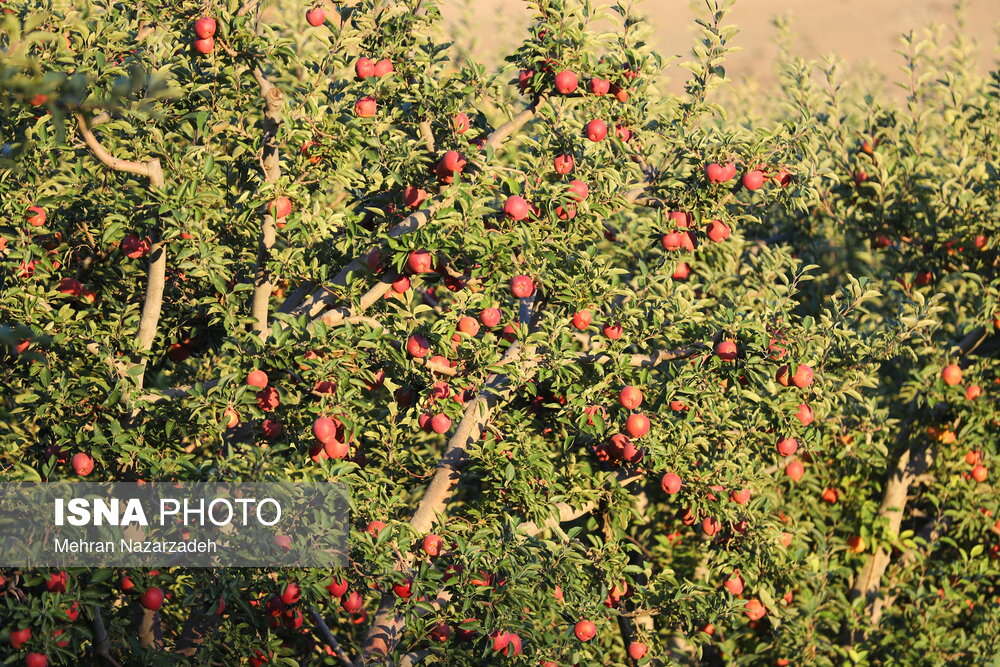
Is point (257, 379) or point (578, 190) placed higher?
point (578, 190)

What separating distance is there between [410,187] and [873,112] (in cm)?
382

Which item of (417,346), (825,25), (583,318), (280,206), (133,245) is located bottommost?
(417,346)

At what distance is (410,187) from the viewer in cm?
526

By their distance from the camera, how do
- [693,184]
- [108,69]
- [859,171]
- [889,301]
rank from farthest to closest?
[889,301]
[859,171]
[693,184]
[108,69]

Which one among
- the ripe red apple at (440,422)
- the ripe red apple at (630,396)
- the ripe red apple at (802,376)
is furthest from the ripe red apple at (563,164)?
the ripe red apple at (802,376)

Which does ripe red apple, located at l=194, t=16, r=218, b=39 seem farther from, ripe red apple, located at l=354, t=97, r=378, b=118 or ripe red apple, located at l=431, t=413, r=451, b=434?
ripe red apple, located at l=431, t=413, r=451, b=434

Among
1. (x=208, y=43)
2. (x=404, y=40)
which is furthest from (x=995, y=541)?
(x=208, y=43)

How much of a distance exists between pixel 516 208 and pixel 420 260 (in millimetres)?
619

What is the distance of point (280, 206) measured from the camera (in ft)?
16.1

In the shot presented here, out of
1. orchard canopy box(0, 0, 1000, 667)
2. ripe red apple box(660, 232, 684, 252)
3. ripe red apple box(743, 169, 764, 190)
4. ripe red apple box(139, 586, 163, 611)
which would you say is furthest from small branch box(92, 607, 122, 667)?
ripe red apple box(743, 169, 764, 190)

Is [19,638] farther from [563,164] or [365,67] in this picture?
[563,164]

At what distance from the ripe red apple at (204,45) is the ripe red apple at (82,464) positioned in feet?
6.75

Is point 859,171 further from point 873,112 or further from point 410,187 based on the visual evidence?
point 410,187

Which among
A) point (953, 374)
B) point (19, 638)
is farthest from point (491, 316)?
point (953, 374)
